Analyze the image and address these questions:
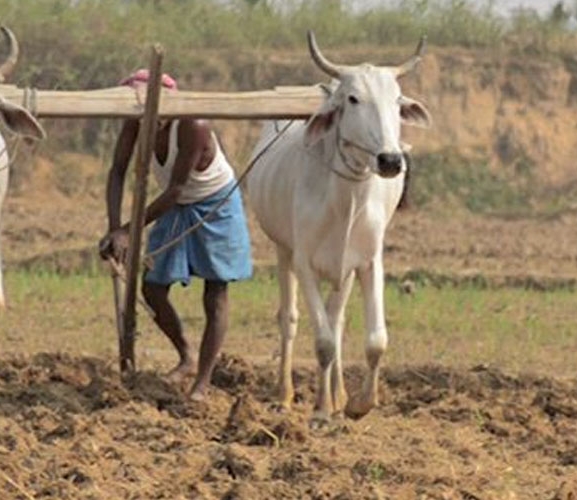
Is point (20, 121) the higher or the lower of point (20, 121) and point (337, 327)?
the higher

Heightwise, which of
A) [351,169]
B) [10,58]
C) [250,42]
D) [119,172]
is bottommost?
[250,42]

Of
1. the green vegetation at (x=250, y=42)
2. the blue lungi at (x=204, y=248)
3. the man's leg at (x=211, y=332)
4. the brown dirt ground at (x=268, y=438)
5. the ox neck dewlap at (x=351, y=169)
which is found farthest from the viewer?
the green vegetation at (x=250, y=42)

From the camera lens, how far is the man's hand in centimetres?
877

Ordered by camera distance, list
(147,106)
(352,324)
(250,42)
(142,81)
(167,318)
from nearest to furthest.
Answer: (147,106), (142,81), (167,318), (352,324), (250,42)

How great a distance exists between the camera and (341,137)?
26.6ft

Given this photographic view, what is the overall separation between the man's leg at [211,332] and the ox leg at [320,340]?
0.55 metres

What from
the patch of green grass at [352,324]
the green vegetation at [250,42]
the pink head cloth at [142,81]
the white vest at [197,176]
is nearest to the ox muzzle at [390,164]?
the white vest at [197,176]

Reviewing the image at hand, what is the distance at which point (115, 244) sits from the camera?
28.8 ft

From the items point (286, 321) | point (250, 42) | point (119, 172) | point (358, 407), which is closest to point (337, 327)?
point (286, 321)

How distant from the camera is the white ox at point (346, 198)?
7988 mm

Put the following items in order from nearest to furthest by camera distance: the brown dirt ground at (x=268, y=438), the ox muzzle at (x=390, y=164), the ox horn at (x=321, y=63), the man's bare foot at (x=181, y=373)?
the brown dirt ground at (x=268, y=438) → the ox muzzle at (x=390, y=164) → the ox horn at (x=321, y=63) → the man's bare foot at (x=181, y=373)

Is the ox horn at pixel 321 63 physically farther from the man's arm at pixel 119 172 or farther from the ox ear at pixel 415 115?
the man's arm at pixel 119 172

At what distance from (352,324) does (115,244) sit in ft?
12.6

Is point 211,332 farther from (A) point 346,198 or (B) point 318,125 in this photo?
(B) point 318,125
